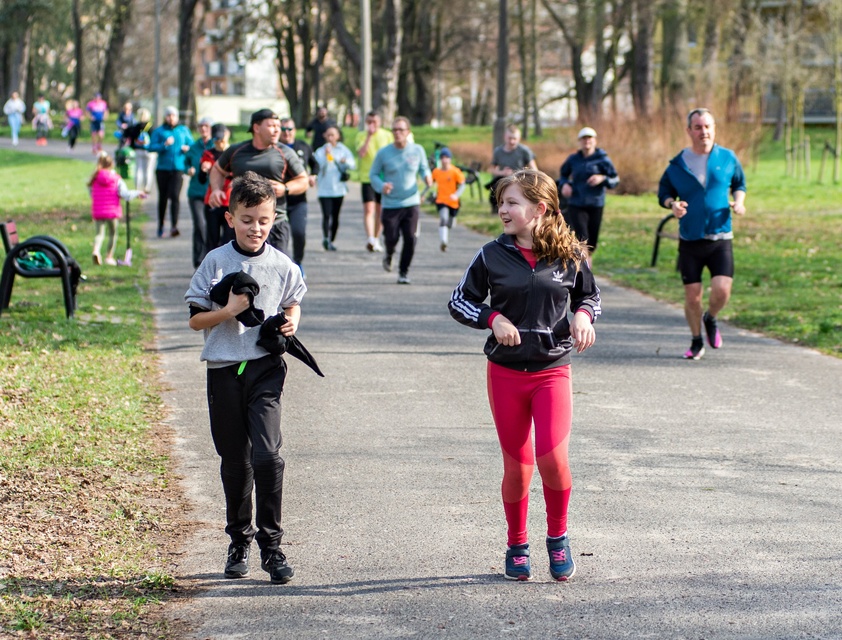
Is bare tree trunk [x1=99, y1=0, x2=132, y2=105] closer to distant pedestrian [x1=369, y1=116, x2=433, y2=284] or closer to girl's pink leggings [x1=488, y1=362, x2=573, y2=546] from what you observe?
distant pedestrian [x1=369, y1=116, x2=433, y2=284]

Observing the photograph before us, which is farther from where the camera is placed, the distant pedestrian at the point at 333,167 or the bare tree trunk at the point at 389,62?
the bare tree trunk at the point at 389,62

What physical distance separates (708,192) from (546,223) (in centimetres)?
524

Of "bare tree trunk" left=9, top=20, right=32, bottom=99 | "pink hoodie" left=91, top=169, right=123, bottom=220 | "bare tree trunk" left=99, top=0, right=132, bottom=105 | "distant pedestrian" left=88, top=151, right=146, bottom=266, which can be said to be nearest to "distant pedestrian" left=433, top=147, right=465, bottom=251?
"distant pedestrian" left=88, top=151, right=146, bottom=266

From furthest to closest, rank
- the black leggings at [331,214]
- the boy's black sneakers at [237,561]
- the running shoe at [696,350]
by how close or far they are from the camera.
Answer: the black leggings at [331,214] < the running shoe at [696,350] < the boy's black sneakers at [237,561]

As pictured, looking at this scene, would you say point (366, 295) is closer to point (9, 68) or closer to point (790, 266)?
point (790, 266)

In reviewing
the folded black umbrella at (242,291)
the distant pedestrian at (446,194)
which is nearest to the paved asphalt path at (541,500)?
the folded black umbrella at (242,291)

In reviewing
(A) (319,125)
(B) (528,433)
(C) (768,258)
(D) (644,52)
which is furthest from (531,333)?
(D) (644,52)

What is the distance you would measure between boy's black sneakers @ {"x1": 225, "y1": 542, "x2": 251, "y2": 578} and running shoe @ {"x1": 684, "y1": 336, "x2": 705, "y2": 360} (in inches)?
227

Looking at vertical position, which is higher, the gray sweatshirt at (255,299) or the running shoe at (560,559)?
the gray sweatshirt at (255,299)

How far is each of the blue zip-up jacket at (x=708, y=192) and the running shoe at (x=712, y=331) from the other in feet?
2.59

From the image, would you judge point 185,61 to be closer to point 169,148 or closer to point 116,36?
point 116,36

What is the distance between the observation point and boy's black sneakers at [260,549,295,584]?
4.87 metres

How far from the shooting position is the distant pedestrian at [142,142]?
21625 millimetres

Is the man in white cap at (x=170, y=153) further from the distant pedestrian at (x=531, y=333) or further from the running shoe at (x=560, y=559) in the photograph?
the running shoe at (x=560, y=559)
